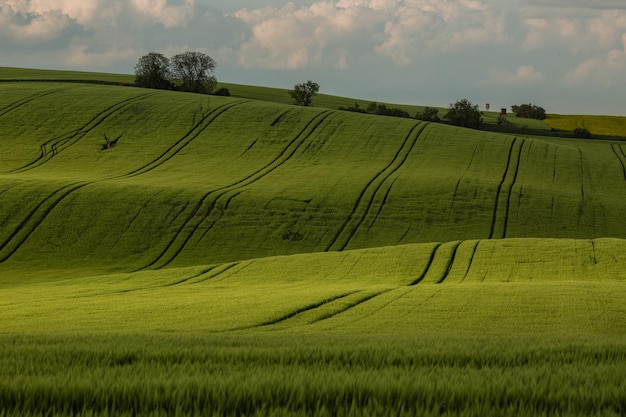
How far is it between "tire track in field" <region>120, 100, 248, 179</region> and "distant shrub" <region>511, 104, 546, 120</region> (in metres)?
51.3

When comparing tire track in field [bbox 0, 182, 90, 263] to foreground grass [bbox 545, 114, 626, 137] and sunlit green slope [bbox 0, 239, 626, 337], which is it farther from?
foreground grass [bbox 545, 114, 626, 137]

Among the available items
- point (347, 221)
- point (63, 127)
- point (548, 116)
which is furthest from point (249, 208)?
point (548, 116)

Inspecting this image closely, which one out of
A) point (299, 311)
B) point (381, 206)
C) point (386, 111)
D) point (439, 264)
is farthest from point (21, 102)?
point (299, 311)

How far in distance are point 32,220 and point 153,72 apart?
180 feet

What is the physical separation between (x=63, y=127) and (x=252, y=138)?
51.0ft

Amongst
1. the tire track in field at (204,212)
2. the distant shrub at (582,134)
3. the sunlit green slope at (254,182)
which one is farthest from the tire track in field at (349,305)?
the distant shrub at (582,134)

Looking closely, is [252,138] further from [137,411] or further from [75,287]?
[137,411]

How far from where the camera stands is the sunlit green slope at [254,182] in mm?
44125

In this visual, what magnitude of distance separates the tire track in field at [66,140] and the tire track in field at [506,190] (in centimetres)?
3203

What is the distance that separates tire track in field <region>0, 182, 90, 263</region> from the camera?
4141cm

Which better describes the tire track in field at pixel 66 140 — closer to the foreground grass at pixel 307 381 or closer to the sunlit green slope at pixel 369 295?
the sunlit green slope at pixel 369 295

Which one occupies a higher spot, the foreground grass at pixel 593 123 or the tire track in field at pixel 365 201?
the foreground grass at pixel 593 123

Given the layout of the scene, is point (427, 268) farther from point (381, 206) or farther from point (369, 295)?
point (381, 206)

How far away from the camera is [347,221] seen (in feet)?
157
